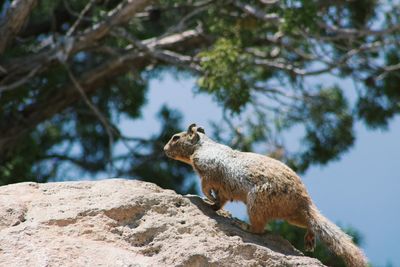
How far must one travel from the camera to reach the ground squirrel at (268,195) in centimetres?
633

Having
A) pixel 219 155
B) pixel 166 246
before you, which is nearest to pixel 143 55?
pixel 219 155

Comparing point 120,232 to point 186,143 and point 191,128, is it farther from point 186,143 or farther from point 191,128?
point 191,128

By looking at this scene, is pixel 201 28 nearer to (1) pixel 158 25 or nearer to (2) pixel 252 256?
(1) pixel 158 25

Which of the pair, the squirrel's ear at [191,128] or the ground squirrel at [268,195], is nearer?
the ground squirrel at [268,195]

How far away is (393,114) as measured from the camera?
14.0m

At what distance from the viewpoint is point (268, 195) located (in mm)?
6430

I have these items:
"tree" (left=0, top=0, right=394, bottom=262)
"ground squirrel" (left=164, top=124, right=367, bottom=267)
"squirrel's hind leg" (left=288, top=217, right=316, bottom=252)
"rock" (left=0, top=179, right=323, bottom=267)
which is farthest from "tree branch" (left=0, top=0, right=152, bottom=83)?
"squirrel's hind leg" (left=288, top=217, right=316, bottom=252)

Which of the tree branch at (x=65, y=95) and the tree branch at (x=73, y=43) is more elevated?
the tree branch at (x=73, y=43)

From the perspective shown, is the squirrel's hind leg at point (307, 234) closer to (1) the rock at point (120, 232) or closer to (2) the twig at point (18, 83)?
(1) the rock at point (120, 232)

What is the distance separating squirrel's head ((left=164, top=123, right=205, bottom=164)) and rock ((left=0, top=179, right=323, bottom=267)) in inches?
30.6

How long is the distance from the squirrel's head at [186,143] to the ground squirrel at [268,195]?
467mm

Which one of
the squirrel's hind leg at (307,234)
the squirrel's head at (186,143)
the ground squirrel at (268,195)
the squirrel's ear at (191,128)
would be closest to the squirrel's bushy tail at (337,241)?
the ground squirrel at (268,195)

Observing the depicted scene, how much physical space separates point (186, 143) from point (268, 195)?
1237 millimetres

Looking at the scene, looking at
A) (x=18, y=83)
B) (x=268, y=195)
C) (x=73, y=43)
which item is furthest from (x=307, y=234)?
(x=73, y=43)
